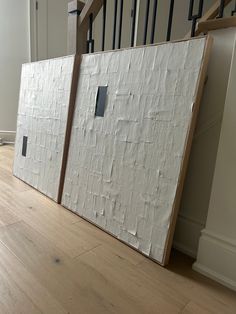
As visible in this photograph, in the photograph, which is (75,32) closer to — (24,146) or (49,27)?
(24,146)

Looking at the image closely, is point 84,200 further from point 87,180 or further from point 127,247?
point 127,247

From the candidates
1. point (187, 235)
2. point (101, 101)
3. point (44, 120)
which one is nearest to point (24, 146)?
point (44, 120)

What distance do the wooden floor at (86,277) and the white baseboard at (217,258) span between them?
0.12ft

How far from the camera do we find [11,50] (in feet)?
9.69

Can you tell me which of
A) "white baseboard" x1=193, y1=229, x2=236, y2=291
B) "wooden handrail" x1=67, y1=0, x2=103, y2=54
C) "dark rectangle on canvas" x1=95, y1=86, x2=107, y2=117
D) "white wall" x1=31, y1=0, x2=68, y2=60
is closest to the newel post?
"wooden handrail" x1=67, y1=0, x2=103, y2=54

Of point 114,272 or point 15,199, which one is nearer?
point 114,272

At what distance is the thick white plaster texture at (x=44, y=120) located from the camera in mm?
1504

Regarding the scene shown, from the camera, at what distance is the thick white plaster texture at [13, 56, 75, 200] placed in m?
1.50

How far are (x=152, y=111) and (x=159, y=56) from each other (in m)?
0.23

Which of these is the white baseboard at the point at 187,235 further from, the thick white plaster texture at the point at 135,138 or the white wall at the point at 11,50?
the white wall at the point at 11,50

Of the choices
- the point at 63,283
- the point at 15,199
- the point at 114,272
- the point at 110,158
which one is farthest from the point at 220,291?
the point at 15,199

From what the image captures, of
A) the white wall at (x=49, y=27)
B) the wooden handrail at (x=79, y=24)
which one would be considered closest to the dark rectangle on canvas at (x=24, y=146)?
the wooden handrail at (x=79, y=24)

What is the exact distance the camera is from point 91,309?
0.77 meters

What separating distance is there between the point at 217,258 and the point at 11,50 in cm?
313
